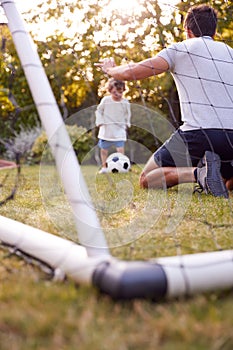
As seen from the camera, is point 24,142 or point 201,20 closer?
point 201,20

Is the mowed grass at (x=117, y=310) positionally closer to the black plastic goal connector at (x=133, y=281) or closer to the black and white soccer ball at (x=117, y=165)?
the black plastic goal connector at (x=133, y=281)

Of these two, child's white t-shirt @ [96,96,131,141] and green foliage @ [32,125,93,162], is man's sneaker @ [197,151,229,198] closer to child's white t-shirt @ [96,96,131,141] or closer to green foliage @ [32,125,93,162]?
child's white t-shirt @ [96,96,131,141]

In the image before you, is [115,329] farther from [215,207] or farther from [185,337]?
[215,207]

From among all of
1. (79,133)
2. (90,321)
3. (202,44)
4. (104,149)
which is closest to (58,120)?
(90,321)

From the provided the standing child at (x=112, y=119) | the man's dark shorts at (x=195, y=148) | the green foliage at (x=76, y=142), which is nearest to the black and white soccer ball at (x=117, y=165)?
the standing child at (x=112, y=119)

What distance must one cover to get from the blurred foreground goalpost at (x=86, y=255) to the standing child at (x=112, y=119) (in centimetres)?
398

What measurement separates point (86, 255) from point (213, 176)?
166 centimetres

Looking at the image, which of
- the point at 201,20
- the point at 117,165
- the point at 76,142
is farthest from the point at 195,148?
the point at 76,142

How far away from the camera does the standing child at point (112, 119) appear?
5.92 meters

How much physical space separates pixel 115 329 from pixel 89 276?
264mm

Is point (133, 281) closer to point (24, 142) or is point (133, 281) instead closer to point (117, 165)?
point (117, 165)

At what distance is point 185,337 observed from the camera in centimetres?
109

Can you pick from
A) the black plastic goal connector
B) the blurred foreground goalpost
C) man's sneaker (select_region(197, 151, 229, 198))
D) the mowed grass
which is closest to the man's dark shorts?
man's sneaker (select_region(197, 151, 229, 198))

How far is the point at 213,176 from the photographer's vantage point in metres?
3.03
